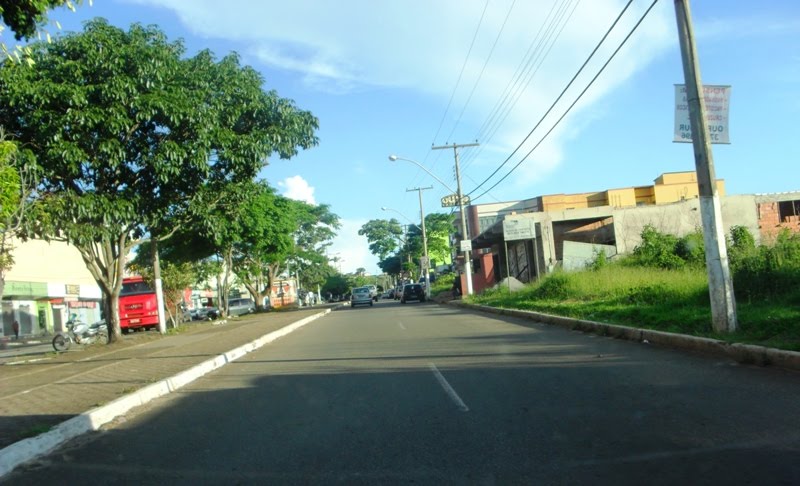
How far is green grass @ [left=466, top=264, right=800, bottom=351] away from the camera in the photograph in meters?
9.11

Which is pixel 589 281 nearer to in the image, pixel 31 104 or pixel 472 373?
pixel 472 373

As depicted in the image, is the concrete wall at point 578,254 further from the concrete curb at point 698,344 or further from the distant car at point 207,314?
the distant car at point 207,314

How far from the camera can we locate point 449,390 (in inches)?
301

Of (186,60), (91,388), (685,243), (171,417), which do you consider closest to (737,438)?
(171,417)

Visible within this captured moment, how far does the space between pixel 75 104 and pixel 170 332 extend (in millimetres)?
11323

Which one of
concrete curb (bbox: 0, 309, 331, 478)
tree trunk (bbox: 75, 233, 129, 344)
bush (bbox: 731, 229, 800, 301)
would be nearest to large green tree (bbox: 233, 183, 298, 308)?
tree trunk (bbox: 75, 233, 129, 344)

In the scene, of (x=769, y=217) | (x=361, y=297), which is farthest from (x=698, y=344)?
(x=361, y=297)

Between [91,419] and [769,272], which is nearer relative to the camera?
[91,419]

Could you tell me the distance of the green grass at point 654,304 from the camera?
359 inches

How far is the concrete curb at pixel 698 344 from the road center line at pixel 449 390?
3.74 meters

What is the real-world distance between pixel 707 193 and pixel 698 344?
7.53 ft

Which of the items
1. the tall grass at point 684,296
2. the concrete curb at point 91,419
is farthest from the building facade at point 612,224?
the concrete curb at point 91,419

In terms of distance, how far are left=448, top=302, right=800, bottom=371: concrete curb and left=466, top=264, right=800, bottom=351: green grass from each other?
0.70 feet

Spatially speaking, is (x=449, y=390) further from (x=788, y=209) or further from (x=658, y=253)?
(x=788, y=209)
